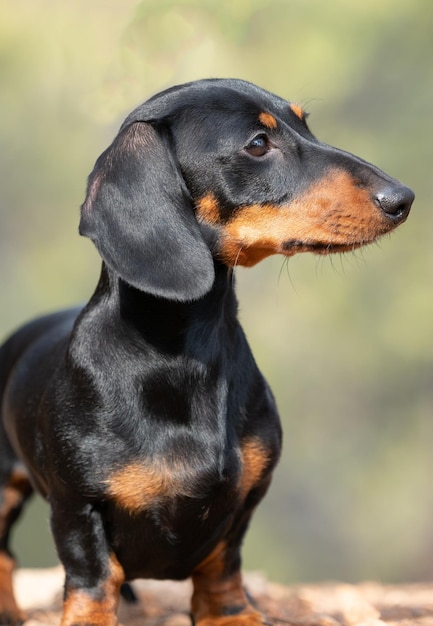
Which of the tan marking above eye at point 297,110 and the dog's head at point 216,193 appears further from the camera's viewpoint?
the tan marking above eye at point 297,110

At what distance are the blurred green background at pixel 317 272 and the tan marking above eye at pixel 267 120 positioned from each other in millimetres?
9001

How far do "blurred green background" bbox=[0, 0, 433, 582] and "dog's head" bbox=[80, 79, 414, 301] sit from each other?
9.04 meters

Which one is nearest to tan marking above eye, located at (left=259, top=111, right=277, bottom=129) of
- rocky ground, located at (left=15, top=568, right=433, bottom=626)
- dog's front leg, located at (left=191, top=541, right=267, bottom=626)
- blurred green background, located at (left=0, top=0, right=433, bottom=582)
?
dog's front leg, located at (left=191, top=541, right=267, bottom=626)

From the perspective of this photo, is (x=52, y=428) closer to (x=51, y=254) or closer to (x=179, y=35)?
(x=179, y=35)

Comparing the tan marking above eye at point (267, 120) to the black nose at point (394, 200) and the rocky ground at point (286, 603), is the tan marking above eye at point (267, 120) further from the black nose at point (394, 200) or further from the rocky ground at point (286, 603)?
the rocky ground at point (286, 603)

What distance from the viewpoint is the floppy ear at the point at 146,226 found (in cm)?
443

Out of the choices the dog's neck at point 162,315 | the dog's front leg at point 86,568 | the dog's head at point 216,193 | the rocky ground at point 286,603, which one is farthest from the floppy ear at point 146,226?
the rocky ground at point 286,603

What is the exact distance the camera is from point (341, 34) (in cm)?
1435

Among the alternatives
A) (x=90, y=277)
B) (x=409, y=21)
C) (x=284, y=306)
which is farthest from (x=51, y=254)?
(x=409, y=21)

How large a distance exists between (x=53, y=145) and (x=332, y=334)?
491 centimetres

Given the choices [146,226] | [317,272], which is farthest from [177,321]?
[317,272]

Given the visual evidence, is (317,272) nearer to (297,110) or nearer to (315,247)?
(297,110)

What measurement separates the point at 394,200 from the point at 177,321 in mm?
1099

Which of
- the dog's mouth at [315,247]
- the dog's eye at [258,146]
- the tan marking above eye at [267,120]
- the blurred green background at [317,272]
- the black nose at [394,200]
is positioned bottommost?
the blurred green background at [317,272]
